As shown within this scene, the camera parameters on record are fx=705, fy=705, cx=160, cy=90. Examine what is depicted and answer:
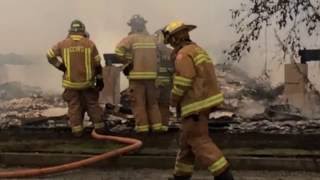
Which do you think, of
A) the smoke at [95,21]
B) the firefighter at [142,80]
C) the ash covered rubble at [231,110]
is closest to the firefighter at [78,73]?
the firefighter at [142,80]

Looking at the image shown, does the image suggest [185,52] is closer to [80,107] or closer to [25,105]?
[80,107]

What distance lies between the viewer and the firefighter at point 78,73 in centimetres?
912

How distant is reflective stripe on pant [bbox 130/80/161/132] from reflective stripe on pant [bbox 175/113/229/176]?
2.73 meters

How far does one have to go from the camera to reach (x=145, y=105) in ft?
29.9

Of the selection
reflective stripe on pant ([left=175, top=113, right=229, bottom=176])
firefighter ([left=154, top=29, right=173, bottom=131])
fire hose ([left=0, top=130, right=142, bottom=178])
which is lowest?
fire hose ([left=0, top=130, right=142, bottom=178])

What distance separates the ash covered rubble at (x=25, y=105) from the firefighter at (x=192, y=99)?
5052mm

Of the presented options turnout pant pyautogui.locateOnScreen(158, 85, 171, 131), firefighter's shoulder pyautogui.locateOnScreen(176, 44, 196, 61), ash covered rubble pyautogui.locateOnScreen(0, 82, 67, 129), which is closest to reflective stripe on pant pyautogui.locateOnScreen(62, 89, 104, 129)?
turnout pant pyautogui.locateOnScreen(158, 85, 171, 131)

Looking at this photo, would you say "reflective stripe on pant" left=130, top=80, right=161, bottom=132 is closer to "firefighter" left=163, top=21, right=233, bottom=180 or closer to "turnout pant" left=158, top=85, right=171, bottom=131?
"turnout pant" left=158, top=85, right=171, bottom=131

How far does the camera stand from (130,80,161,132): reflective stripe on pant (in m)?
9.07

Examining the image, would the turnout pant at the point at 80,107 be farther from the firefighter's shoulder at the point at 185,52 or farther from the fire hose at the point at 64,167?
the firefighter's shoulder at the point at 185,52

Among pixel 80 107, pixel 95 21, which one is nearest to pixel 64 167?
pixel 80 107

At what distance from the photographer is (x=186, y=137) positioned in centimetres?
630

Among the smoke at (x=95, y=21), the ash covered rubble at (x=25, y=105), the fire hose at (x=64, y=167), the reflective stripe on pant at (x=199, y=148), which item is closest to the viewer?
the reflective stripe on pant at (x=199, y=148)

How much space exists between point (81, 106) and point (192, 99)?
323 cm
